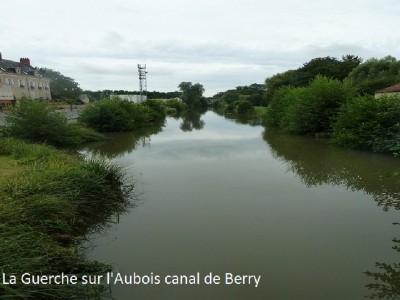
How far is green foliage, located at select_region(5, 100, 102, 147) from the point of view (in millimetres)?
14070

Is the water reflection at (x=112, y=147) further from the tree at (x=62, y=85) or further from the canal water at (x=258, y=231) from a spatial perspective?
the tree at (x=62, y=85)

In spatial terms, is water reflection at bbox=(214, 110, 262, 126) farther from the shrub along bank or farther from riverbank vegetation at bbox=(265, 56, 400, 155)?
the shrub along bank

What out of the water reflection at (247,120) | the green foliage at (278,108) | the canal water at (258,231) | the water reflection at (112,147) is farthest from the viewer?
the water reflection at (247,120)

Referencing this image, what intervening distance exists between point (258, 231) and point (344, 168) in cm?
632

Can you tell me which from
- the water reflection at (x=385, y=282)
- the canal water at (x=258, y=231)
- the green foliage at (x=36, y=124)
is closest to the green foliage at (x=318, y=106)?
the canal water at (x=258, y=231)

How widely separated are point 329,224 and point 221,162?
6.47m

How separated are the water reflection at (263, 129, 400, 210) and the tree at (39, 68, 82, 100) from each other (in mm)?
47778

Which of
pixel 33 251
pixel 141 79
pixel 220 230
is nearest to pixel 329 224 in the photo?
pixel 220 230

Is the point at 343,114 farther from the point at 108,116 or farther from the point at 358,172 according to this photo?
the point at 108,116

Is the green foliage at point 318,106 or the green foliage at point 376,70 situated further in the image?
the green foliage at point 376,70

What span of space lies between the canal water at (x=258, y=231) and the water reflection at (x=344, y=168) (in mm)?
44

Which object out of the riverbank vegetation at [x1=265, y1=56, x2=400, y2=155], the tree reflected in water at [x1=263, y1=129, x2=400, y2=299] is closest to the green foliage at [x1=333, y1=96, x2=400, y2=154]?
the riverbank vegetation at [x1=265, y1=56, x2=400, y2=155]

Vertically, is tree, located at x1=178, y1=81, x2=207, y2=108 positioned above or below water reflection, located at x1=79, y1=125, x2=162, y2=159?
above

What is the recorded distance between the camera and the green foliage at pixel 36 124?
554 inches
